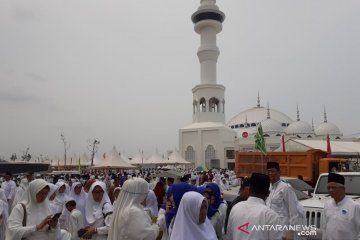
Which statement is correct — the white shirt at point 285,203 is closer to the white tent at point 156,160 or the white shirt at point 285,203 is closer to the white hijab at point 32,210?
the white hijab at point 32,210

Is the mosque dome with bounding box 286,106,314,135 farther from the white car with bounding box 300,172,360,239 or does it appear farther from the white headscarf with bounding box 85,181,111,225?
the white headscarf with bounding box 85,181,111,225

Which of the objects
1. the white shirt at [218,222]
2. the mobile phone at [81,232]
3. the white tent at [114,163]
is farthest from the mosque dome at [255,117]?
the mobile phone at [81,232]

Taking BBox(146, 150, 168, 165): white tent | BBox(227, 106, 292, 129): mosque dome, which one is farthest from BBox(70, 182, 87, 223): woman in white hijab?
BBox(227, 106, 292, 129): mosque dome

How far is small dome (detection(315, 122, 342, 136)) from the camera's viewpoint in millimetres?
56719

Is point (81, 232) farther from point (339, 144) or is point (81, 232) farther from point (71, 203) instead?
point (339, 144)

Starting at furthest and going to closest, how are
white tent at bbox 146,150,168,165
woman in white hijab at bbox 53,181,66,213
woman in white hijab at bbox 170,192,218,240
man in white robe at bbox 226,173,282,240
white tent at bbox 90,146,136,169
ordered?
white tent at bbox 146,150,168,165
white tent at bbox 90,146,136,169
woman in white hijab at bbox 53,181,66,213
woman in white hijab at bbox 170,192,218,240
man in white robe at bbox 226,173,282,240

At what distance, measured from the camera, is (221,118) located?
48.5 m

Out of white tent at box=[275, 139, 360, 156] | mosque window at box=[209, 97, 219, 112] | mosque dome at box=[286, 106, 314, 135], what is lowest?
white tent at box=[275, 139, 360, 156]

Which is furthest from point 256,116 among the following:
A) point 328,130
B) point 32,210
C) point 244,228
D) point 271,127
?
point 244,228

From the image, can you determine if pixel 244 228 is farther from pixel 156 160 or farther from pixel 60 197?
pixel 156 160

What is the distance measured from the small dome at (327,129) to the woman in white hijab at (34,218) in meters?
57.3

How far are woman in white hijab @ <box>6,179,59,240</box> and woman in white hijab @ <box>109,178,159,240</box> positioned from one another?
804mm

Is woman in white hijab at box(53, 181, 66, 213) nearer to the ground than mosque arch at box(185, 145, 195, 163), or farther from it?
nearer to the ground

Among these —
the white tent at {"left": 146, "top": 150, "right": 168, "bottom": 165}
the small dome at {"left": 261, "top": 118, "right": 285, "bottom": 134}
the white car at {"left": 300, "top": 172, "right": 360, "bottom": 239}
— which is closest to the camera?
the white car at {"left": 300, "top": 172, "right": 360, "bottom": 239}
